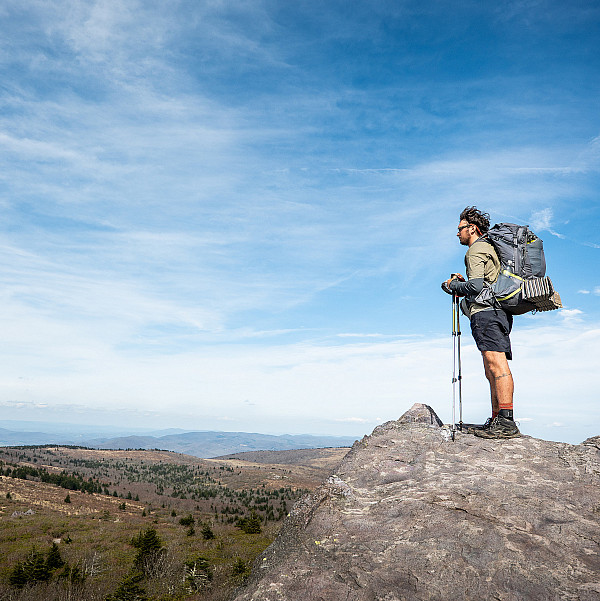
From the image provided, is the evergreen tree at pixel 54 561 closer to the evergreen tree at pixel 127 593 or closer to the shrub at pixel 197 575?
the shrub at pixel 197 575

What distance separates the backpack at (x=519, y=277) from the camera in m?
6.55

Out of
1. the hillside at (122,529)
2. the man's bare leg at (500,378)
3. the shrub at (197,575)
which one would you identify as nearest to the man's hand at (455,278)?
the man's bare leg at (500,378)

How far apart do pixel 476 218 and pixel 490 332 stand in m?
2.46

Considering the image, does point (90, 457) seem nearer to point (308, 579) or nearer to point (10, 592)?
point (10, 592)

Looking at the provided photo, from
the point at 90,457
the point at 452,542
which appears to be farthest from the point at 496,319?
the point at 90,457

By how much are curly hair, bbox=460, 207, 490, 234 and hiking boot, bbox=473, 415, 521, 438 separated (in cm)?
365

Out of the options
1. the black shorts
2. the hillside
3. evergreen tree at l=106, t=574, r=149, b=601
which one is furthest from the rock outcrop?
evergreen tree at l=106, t=574, r=149, b=601

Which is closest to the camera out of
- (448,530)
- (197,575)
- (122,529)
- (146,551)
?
(448,530)

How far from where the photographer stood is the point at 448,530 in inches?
155

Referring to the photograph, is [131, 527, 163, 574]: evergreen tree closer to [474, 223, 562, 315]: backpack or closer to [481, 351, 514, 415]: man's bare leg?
[481, 351, 514, 415]: man's bare leg

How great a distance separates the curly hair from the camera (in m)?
7.77

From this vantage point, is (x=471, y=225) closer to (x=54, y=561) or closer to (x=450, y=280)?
(x=450, y=280)

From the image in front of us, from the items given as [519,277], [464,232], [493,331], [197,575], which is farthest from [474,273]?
[197,575]

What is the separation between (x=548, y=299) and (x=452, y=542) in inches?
179
